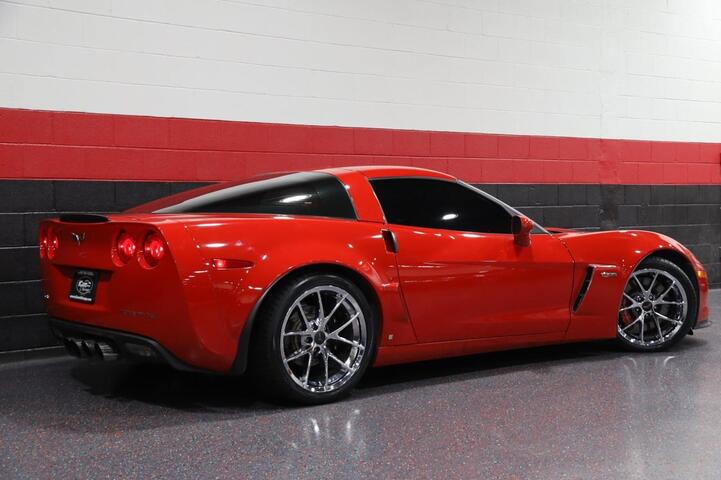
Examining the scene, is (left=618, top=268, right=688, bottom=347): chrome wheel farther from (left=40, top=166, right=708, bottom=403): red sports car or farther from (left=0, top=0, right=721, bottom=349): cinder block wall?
(left=0, top=0, right=721, bottom=349): cinder block wall

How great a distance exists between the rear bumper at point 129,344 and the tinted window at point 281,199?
67 cm

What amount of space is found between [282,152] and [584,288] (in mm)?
2549

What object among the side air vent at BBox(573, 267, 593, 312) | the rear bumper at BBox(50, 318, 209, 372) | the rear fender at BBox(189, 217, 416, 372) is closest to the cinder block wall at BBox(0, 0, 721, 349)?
the rear bumper at BBox(50, 318, 209, 372)

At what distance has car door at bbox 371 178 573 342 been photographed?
4.13m

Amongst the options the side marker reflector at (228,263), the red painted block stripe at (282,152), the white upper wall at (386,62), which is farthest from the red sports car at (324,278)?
the white upper wall at (386,62)

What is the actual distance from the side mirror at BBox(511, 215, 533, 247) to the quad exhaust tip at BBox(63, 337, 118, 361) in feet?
7.36

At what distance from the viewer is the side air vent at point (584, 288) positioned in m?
4.74

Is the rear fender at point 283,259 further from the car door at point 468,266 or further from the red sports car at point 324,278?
the car door at point 468,266

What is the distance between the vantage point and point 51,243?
4.11m

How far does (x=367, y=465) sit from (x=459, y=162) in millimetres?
4454

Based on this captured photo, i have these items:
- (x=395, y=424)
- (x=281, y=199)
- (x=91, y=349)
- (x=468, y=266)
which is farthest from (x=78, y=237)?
(x=468, y=266)

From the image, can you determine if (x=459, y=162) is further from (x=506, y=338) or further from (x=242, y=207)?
(x=242, y=207)

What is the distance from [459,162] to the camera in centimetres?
703

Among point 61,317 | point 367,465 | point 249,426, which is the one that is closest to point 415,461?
point 367,465
